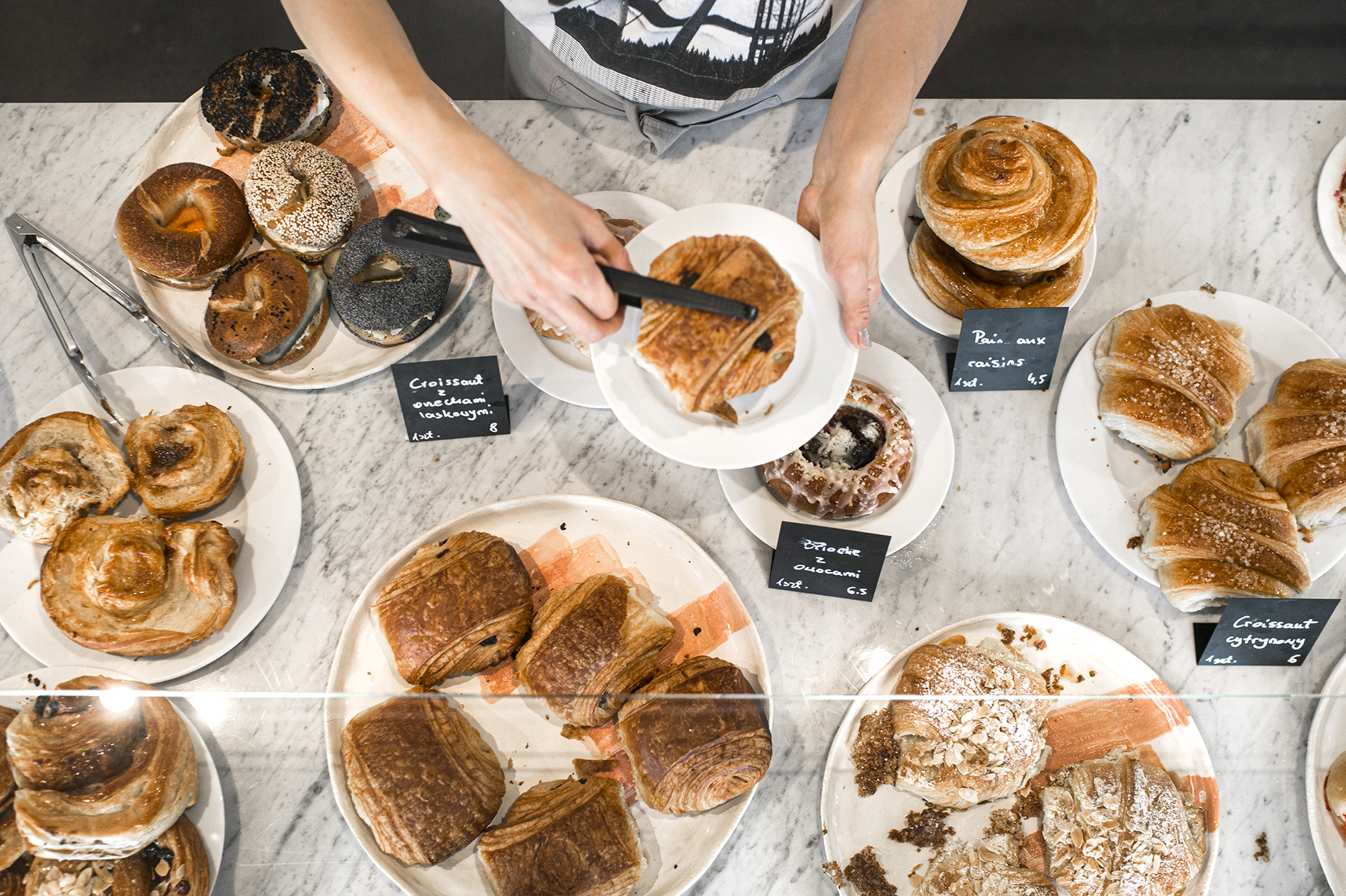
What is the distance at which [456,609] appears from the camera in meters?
1.65

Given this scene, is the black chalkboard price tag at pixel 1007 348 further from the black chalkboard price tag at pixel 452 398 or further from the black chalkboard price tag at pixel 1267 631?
the black chalkboard price tag at pixel 452 398

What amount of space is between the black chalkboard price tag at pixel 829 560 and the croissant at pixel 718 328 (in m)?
0.39

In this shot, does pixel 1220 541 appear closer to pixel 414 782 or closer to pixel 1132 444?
pixel 1132 444

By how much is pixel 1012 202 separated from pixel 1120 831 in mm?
1341

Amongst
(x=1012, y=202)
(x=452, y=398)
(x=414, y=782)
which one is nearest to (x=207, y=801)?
(x=414, y=782)

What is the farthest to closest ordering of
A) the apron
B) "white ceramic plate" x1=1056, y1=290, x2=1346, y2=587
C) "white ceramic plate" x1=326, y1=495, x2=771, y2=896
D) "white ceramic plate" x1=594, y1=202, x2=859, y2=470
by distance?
the apron, "white ceramic plate" x1=1056, y1=290, x2=1346, y2=587, "white ceramic plate" x1=326, y1=495, x2=771, y2=896, "white ceramic plate" x1=594, y1=202, x2=859, y2=470

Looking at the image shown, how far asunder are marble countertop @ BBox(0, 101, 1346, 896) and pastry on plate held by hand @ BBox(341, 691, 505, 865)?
0.10 meters

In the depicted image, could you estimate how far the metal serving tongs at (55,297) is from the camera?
6.11 feet

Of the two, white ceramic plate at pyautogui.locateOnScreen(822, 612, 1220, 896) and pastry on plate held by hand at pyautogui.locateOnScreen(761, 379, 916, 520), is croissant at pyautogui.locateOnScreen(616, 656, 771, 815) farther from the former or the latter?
pastry on plate held by hand at pyautogui.locateOnScreen(761, 379, 916, 520)

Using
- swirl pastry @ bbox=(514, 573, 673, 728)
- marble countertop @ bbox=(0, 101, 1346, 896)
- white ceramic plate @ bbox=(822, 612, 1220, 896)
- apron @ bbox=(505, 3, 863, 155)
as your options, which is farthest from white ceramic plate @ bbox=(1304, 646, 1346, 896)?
apron @ bbox=(505, 3, 863, 155)

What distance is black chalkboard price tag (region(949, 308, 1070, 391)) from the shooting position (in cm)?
183

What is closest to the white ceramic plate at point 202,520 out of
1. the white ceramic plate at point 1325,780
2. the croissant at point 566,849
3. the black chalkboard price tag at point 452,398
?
the black chalkboard price tag at point 452,398

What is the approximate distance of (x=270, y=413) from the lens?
1944 mm

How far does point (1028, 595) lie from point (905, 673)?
1.32 feet
